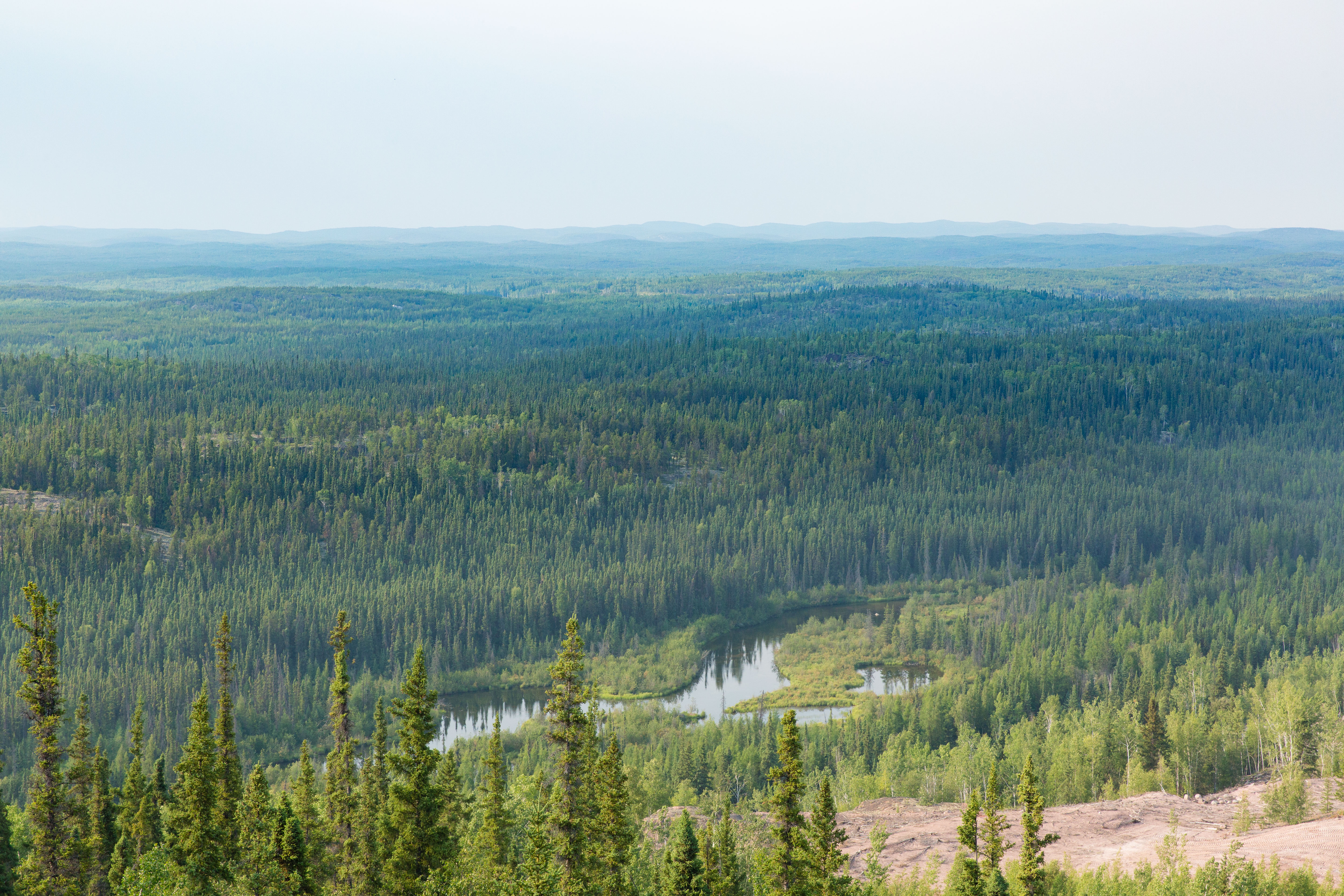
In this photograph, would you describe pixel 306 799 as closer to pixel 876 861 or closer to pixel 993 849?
→ pixel 876 861

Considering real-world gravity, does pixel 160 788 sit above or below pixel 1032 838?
below

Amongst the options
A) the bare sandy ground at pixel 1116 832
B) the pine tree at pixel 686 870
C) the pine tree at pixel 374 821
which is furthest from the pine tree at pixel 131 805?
the bare sandy ground at pixel 1116 832

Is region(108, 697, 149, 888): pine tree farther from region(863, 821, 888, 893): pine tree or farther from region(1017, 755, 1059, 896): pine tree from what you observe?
region(1017, 755, 1059, 896): pine tree

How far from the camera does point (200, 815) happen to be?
Answer: 2034 inches

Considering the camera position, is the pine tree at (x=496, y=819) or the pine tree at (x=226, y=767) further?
the pine tree at (x=496, y=819)

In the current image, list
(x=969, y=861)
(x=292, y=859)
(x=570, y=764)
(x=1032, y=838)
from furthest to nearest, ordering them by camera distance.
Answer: (x=570, y=764) → (x=292, y=859) → (x=1032, y=838) → (x=969, y=861)

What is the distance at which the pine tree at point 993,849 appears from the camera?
45.3 metres

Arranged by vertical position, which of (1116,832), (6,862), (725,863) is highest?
(725,863)

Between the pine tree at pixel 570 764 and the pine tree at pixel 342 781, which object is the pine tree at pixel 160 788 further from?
the pine tree at pixel 570 764

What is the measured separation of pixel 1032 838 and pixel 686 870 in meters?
12.4

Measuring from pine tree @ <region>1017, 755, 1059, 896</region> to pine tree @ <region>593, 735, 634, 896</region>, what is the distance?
48.3 ft

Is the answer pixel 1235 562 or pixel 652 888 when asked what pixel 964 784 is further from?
pixel 1235 562

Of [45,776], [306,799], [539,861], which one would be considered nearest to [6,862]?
[45,776]

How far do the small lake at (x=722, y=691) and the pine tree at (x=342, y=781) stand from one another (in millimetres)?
Answer: 47307
